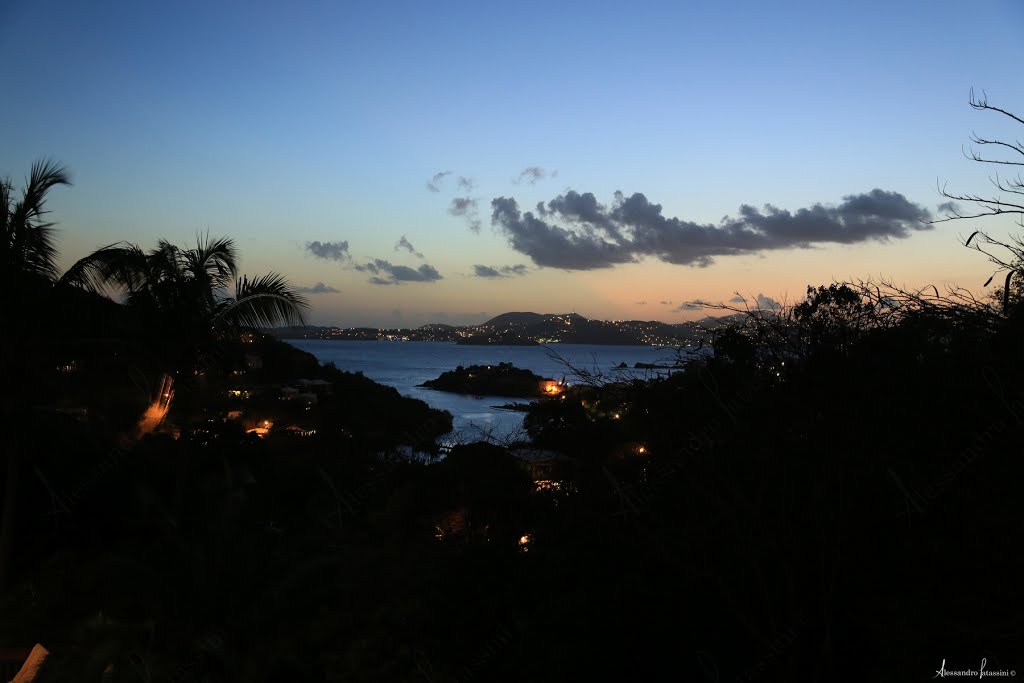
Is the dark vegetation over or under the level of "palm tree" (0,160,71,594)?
under

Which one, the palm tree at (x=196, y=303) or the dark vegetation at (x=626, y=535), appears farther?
the palm tree at (x=196, y=303)

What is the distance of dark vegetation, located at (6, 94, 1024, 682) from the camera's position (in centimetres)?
390

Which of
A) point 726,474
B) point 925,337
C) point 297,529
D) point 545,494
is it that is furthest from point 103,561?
point 925,337

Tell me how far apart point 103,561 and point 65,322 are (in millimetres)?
2817

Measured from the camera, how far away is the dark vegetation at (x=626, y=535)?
3.90m

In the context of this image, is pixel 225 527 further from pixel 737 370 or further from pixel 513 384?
pixel 513 384

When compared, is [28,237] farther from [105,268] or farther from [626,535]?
[626,535]

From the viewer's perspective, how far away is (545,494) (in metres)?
7.41

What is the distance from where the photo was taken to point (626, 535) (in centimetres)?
550

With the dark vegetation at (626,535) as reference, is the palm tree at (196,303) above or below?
above

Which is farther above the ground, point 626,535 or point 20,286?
point 20,286

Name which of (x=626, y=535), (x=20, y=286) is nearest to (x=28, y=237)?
(x=20, y=286)

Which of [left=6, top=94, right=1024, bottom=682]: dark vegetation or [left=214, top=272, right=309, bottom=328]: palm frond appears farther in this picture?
[left=214, top=272, right=309, bottom=328]: palm frond

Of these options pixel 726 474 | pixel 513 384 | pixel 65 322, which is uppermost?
pixel 65 322
